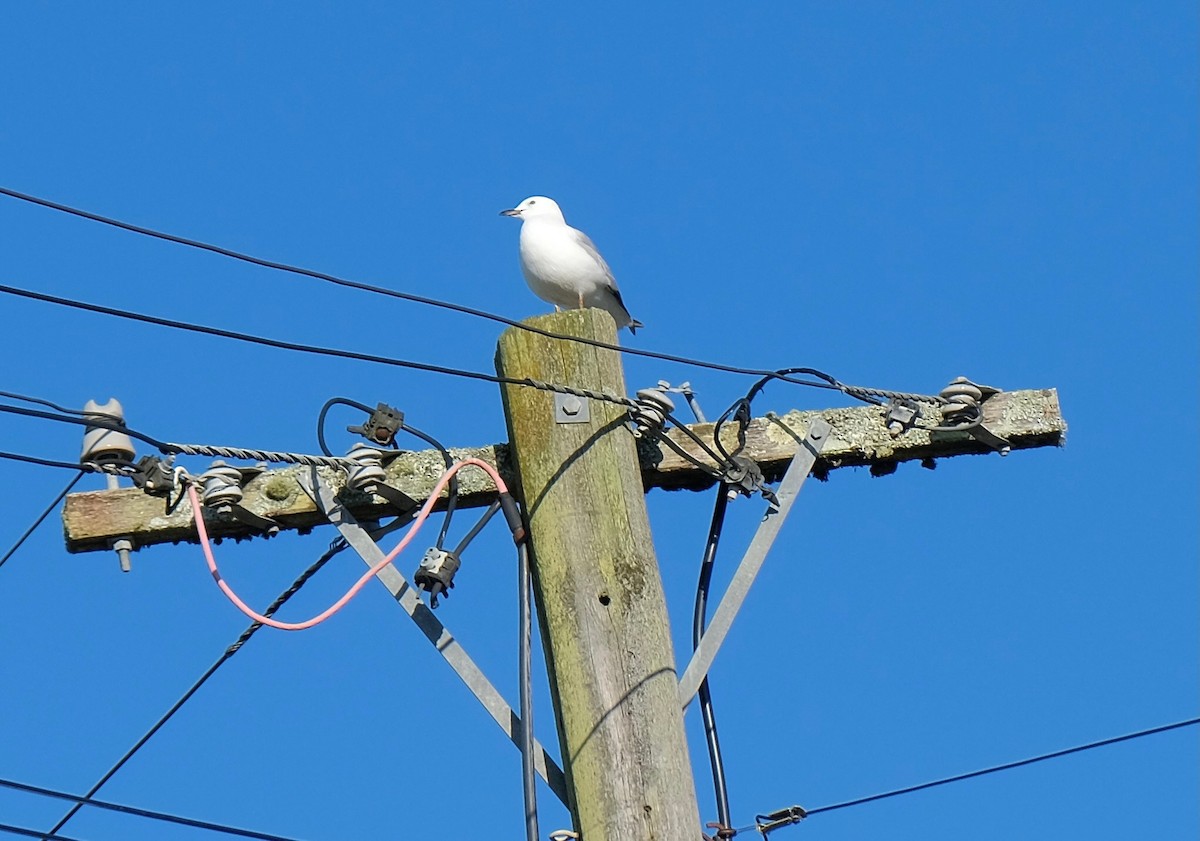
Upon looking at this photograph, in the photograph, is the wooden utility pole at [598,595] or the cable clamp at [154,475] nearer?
the wooden utility pole at [598,595]

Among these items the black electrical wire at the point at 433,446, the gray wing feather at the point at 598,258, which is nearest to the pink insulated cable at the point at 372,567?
the black electrical wire at the point at 433,446

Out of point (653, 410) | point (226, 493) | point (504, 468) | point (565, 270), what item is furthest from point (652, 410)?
point (565, 270)

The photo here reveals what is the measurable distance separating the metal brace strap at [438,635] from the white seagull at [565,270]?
115 inches

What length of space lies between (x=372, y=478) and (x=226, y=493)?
41 centimetres

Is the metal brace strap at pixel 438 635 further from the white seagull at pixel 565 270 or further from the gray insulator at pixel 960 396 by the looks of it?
the white seagull at pixel 565 270

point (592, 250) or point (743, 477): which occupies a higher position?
point (592, 250)

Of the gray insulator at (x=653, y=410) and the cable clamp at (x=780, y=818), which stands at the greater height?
the gray insulator at (x=653, y=410)

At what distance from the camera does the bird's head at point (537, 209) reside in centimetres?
1014

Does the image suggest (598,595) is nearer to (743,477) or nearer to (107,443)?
(743,477)

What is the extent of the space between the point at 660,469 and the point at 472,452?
1.83 ft

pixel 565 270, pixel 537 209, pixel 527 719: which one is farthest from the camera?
pixel 537 209

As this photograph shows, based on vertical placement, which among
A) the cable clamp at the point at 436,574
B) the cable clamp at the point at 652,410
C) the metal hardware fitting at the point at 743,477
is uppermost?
the cable clamp at the point at 652,410

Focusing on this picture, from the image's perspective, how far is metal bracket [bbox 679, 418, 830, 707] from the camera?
17.5ft

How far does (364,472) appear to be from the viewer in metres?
5.54
